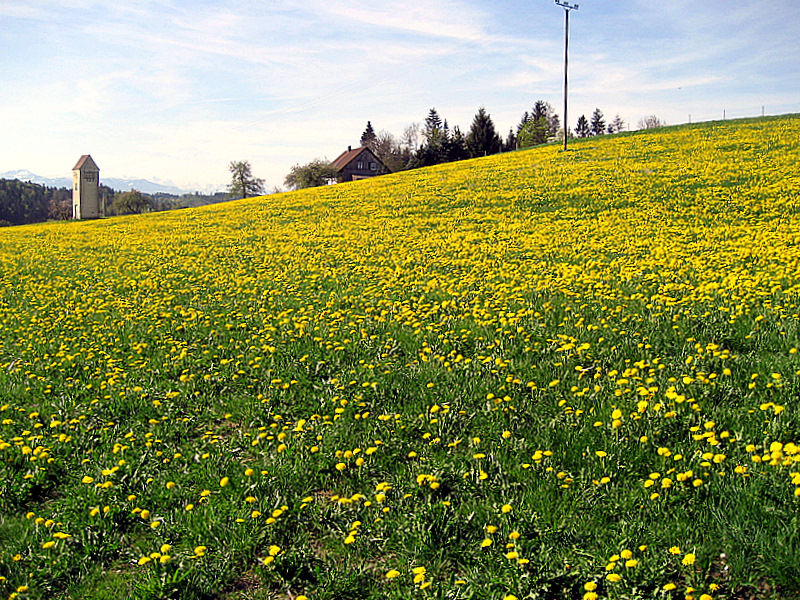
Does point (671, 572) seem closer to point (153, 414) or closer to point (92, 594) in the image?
point (92, 594)

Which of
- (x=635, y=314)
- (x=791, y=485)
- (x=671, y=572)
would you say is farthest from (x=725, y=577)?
(x=635, y=314)

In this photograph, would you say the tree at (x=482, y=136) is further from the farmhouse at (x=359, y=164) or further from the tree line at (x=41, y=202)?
the tree line at (x=41, y=202)

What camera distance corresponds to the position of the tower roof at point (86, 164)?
5857cm

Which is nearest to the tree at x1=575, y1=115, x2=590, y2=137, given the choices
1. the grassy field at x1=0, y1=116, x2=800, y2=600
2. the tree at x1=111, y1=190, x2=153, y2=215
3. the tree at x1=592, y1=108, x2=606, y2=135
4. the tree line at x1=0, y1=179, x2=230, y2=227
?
the tree at x1=592, y1=108, x2=606, y2=135

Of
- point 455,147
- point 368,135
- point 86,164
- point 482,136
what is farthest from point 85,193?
point 368,135

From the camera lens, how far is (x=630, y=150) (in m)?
29.4

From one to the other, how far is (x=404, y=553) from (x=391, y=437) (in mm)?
1287

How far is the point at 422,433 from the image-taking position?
15.0 ft

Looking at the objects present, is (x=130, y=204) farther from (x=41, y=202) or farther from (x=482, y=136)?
(x=482, y=136)

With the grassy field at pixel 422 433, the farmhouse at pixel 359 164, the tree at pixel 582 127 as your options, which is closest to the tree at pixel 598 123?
the tree at pixel 582 127

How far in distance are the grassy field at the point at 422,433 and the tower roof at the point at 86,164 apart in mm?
55740

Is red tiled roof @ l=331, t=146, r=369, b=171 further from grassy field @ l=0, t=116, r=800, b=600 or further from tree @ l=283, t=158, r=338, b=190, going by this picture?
grassy field @ l=0, t=116, r=800, b=600

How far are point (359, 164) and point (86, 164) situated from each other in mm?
33231

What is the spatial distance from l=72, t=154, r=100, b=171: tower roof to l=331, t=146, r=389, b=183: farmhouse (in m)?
28.3
